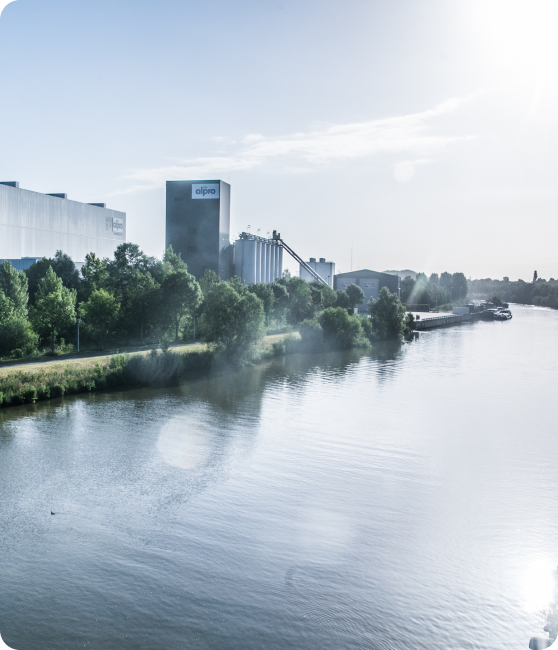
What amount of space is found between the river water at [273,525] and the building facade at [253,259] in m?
35.7

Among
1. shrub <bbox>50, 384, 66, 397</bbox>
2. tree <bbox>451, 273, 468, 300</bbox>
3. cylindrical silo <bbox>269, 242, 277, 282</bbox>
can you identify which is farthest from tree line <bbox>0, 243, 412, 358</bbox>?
tree <bbox>451, 273, 468, 300</bbox>

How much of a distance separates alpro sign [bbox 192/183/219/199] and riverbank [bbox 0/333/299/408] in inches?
1092

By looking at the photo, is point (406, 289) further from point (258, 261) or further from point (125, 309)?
point (125, 309)

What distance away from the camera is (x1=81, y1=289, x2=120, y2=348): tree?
2931 cm

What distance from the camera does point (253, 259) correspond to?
5791 centimetres

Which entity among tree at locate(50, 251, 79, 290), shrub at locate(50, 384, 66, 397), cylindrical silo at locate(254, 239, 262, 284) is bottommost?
shrub at locate(50, 384, 66, 397)

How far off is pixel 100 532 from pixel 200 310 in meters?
24.4

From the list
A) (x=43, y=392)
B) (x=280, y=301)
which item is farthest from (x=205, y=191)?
(x=43, y=392)

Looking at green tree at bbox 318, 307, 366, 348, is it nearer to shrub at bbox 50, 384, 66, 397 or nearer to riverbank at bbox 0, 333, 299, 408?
riverbank at bbox 0, 333, 299, 408

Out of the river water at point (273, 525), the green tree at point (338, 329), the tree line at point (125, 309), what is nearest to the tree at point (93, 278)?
the tree line at point (125, 309)

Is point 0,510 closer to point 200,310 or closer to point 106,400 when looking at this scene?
point 106,400

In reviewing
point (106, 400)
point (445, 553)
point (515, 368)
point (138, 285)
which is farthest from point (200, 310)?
point (445, 553)

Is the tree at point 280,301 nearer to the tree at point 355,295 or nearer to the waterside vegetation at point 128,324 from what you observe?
the waterside vegetation at point 128,324

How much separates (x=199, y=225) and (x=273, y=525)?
154 ft
